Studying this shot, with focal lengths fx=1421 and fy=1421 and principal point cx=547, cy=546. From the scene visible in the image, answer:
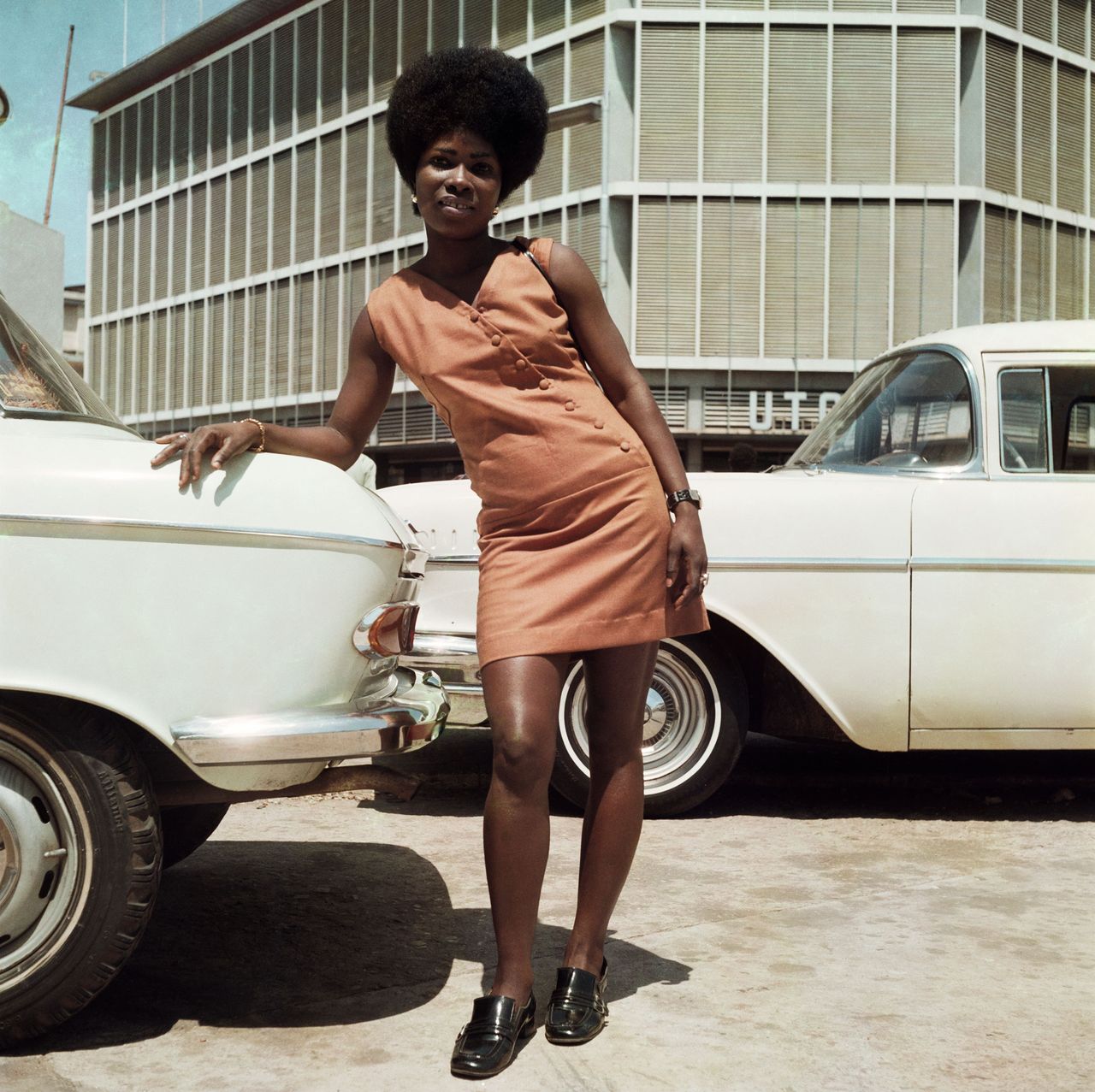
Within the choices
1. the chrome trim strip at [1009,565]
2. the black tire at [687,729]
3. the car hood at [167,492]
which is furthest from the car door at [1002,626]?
the car hood at [167,492]

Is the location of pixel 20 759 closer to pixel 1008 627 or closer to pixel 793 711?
pixel 793 711

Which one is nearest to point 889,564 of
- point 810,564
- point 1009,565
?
point 810,564

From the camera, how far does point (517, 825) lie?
9.26 ft

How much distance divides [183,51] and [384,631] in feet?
124

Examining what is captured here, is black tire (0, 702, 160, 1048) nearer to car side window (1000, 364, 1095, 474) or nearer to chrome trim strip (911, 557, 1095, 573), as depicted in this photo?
chrome trim strip (911, 557, 1095, 573)

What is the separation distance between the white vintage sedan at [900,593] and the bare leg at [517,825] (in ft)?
7.95

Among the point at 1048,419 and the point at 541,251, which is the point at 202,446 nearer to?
the point at 541,251

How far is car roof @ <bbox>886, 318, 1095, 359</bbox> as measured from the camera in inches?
220

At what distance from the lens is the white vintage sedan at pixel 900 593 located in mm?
5250

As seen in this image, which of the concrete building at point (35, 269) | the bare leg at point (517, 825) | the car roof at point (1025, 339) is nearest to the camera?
the bare leg at point (517, 825)

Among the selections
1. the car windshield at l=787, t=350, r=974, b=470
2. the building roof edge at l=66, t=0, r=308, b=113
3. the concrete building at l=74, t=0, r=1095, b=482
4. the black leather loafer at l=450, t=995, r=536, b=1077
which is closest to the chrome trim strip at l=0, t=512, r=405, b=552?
the black leather loafer at l=450, t=995, r=536, b=1077

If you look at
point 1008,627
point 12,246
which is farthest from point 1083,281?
point 1008,627

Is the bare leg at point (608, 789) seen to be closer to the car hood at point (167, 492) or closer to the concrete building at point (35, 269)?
the car hood at point (167, 492)

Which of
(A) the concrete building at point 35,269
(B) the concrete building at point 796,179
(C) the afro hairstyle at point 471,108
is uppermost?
(B) the concrete building at point 796,179
